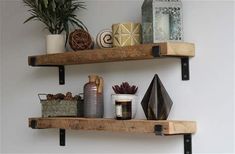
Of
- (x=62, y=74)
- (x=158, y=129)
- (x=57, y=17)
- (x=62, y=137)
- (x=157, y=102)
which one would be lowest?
(x=62, y=137)

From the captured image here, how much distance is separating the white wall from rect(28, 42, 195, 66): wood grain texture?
11cm

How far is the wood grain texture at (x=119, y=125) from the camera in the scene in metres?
1.78

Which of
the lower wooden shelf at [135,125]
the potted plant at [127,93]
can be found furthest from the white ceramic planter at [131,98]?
the lower wooden shelf at [135,125]

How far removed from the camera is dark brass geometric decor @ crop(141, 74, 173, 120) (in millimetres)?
1868

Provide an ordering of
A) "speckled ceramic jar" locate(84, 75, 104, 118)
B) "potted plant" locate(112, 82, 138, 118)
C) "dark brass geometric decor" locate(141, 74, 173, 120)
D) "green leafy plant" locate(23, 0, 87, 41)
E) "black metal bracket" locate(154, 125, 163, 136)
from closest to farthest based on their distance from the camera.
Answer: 1. "black metal bracket" locate(154, 125, 163, 136)
2. "dark brass geometric decor" locate(141, 74, 173, 120)
3. "potted plant" locate(112, 82, 138, 118)
4. "speckled ceramic jar" locate(84, 75, 104, 118)
5. "green leafy plant" locate(23, 0, 87, 41)

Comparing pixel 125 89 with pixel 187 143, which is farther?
pixel 125 89

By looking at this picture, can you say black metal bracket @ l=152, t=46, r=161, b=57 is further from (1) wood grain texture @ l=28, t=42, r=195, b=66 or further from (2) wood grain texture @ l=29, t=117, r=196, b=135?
(2) wood grain texture @ l=29, t=117, r=196, b=135

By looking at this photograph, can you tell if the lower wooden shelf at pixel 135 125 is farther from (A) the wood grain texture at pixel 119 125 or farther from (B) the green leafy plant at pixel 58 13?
(B) the green leafy plant at pixel 58 13

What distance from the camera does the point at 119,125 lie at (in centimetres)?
192

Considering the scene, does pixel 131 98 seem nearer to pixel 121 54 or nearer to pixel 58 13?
pixel 121 54

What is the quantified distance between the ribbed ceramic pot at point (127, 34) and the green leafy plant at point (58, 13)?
0.39 m

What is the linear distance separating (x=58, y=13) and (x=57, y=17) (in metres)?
0.02

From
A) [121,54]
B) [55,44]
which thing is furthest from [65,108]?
[121,54]

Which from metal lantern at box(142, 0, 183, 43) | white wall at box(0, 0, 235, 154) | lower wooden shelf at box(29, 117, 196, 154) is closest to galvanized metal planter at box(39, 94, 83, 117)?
lower wooden shelf at box(29, 117, 196, 154)
